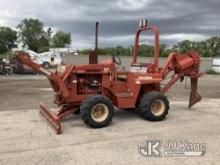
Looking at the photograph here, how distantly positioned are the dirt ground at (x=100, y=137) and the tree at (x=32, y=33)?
90074 millimetres

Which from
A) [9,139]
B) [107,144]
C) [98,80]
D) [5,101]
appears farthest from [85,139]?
[5,101]

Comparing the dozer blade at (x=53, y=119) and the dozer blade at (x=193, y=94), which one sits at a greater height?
the dozer blade at (x=193, y=94)

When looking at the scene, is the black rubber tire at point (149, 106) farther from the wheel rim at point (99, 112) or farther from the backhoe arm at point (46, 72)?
the backhoe arm at point (46, 72)

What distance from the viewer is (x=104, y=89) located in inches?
351

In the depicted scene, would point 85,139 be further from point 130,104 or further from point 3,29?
point 3,29

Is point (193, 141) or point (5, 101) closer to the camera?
point (193, 141)

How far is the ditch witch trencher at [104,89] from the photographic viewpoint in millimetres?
8188

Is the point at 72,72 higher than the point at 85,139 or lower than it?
higher

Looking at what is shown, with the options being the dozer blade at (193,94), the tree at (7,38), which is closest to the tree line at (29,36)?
the tree at (7,38)

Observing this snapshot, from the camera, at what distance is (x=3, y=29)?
95.8 metres

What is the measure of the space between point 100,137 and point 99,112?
1009 mm

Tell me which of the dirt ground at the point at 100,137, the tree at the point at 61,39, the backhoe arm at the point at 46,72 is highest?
the tree at the point at 61,39

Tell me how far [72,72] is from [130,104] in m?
1.70

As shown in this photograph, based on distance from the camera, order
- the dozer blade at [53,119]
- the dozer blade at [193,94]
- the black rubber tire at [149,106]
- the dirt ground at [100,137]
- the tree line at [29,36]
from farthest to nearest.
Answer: the tree line at [29,36] → the dozer blade at [193,94] → the black rubber tire at [149,106] → the dozer blade at [53,119] → the dirt ground at [100,137]
